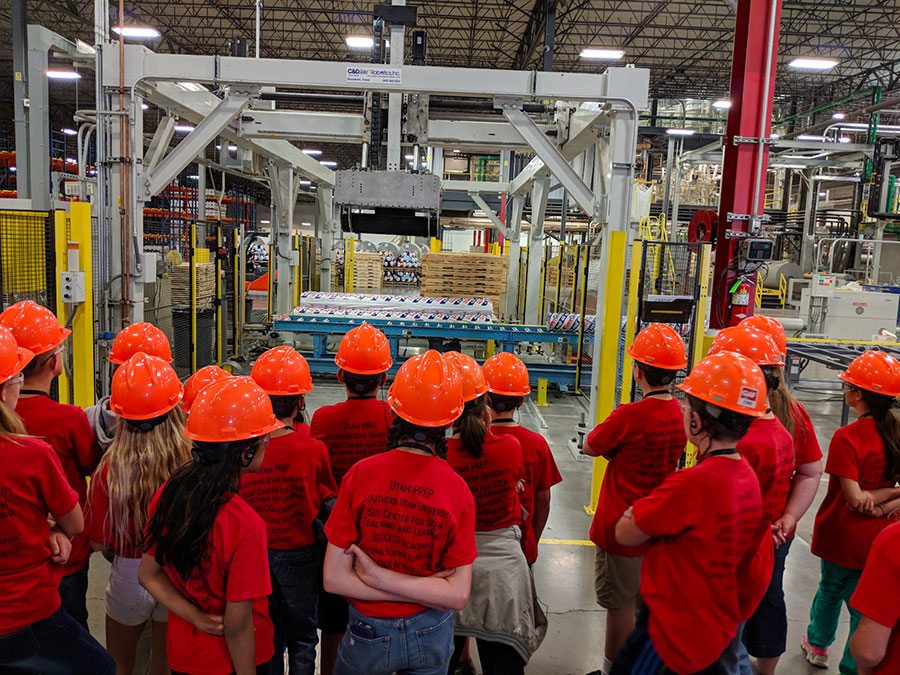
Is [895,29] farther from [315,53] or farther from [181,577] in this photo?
[181,577]

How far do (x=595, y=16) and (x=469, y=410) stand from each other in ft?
65.3

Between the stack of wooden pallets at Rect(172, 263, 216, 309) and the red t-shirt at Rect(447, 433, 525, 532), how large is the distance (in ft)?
27.3

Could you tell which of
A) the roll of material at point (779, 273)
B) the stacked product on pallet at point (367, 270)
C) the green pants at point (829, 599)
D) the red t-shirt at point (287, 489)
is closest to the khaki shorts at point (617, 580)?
the green pants at point (829, 599)

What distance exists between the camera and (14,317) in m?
2.97

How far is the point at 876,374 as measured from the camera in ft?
9.72

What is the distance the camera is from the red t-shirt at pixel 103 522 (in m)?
2.34

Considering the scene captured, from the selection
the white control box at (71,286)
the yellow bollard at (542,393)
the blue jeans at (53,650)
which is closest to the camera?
→ the blue jeans at (53,650)

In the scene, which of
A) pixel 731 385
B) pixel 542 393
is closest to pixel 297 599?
pixel 731 385

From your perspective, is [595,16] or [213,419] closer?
[213,419]

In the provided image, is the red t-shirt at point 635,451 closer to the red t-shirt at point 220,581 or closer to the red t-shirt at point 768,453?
the red t-shirt at point 768,453

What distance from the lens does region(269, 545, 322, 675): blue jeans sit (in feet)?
8.23

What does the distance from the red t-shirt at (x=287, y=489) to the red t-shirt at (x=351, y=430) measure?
450mm

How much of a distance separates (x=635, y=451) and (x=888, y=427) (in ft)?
3.91

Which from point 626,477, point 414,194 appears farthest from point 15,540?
point 414,194
